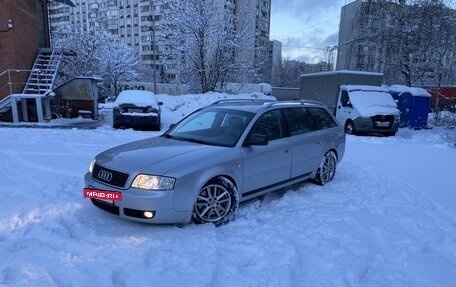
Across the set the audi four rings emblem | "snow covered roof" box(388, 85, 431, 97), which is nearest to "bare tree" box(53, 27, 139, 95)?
"snow covered roof" box(388, 85, 431, 97)

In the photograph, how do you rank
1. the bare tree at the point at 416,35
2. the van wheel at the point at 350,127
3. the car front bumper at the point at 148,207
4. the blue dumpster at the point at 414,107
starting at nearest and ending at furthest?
the car front bumper at the point at 148,207 < the van wheel at the point at 350,127 < the blue dumpster at the point at 414,107 < the bare tree at the point at 416,35

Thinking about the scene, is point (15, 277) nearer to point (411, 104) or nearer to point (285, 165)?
point (285, 165)

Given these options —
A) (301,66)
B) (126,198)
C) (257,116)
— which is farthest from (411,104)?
(301,66)

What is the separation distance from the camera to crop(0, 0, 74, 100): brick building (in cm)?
1505

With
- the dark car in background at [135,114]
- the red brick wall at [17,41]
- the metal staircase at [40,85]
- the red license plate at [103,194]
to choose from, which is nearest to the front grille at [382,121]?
the dark car in background at [135,114]

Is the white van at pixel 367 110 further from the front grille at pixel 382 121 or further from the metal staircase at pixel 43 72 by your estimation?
the metal staircase at pixel 43 72

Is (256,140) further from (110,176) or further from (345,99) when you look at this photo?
(345,99)

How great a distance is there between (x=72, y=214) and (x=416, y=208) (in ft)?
15.9

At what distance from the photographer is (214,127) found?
5.42m

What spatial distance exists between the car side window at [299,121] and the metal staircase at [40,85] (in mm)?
12051

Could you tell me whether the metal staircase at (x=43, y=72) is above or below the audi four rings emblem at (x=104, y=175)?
above

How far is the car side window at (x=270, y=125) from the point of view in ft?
17.2

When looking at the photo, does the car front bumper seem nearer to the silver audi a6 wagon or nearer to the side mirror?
the silver audi a6 wagon

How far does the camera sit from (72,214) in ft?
15.0
